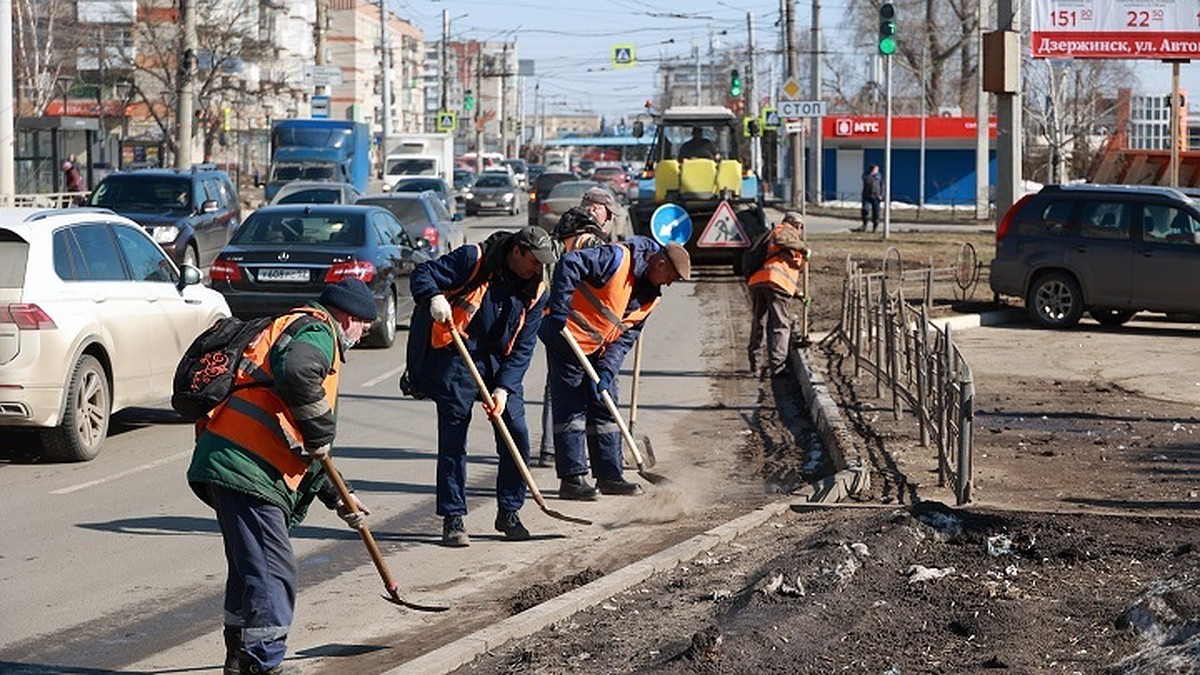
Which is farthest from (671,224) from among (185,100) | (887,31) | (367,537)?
(185,100)

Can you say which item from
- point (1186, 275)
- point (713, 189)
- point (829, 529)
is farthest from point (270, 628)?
point (713, 189)

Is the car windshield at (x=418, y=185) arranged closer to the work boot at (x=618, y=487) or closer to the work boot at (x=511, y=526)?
the work boot at (x=618, y=487)

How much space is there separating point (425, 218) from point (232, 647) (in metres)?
19.6

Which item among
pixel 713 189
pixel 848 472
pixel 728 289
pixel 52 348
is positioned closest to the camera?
pixel 848 472

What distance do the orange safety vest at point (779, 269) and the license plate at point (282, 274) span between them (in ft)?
15.1

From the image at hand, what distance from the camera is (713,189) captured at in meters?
32.2

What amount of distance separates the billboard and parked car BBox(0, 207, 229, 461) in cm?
1963

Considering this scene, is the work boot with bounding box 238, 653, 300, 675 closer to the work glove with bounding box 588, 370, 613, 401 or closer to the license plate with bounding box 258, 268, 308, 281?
the work glove with bounding box 588, 370, 613, 401

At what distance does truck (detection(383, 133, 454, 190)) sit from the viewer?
203 ft

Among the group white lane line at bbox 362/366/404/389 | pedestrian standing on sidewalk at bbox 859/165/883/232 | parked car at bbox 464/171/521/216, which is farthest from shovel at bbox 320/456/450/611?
parked car at bbox 464/171/521/216

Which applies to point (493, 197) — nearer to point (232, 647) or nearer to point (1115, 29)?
point (1115, 29)

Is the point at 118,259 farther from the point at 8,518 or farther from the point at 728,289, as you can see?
the point at 728,289

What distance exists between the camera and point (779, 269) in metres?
16.6

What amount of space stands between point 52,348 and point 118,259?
4.85 ft
